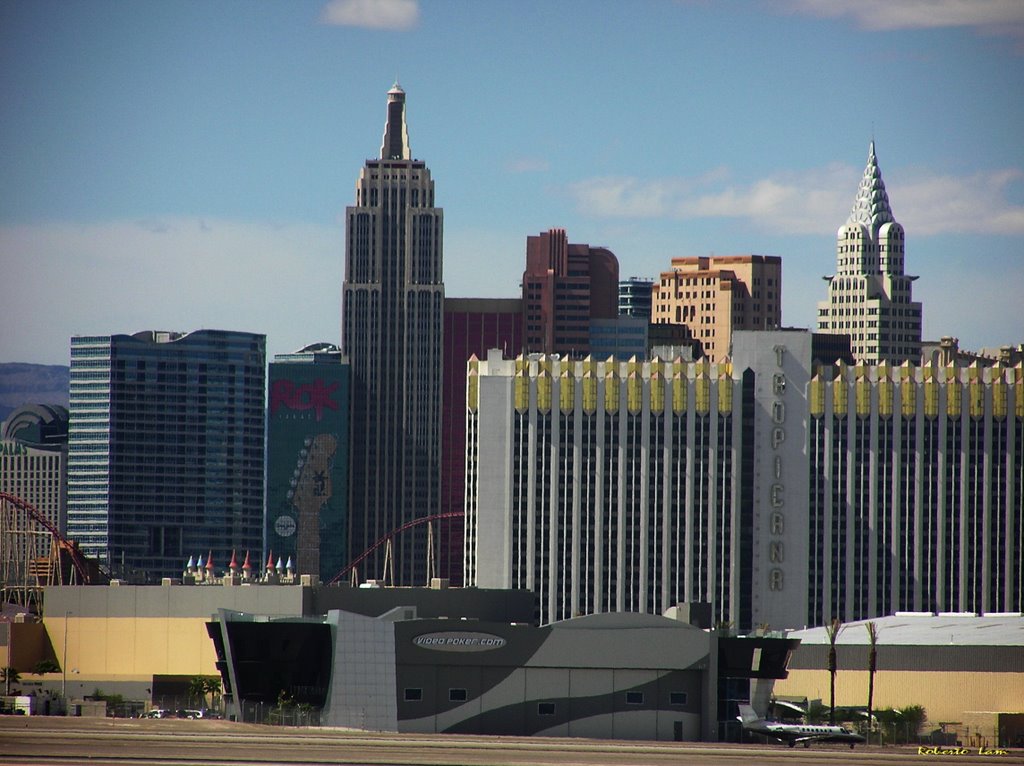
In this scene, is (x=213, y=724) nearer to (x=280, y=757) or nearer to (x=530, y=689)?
(x=530, y=689)

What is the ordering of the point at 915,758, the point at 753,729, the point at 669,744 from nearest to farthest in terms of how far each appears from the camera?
the point at 915,758
the point at 669,744
the point at 753,729

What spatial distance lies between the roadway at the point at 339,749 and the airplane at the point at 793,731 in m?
3.39

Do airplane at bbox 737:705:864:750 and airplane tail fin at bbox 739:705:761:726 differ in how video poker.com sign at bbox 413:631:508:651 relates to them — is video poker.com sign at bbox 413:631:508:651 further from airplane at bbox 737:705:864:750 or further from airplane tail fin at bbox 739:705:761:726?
airplane at bbox 737:705:864:750

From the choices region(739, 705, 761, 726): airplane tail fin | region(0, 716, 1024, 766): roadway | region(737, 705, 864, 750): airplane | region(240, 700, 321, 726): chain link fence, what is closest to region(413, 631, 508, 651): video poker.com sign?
region(0, 716, 1024, 766): roadway

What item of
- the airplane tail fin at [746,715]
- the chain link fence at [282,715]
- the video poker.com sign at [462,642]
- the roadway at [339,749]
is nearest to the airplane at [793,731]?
the airplane tail fin at [746,715]

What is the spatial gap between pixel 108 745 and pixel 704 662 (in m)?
57.8

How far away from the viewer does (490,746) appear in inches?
6506

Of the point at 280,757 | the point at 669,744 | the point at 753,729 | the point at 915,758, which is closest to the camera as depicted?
the point at 280,757

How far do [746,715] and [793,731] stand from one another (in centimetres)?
513

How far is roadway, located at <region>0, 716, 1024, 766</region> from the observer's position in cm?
14500

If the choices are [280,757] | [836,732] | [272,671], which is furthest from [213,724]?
[836,732]

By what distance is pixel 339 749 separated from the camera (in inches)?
6137

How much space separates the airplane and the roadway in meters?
3.39

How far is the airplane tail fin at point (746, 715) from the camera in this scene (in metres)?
192
